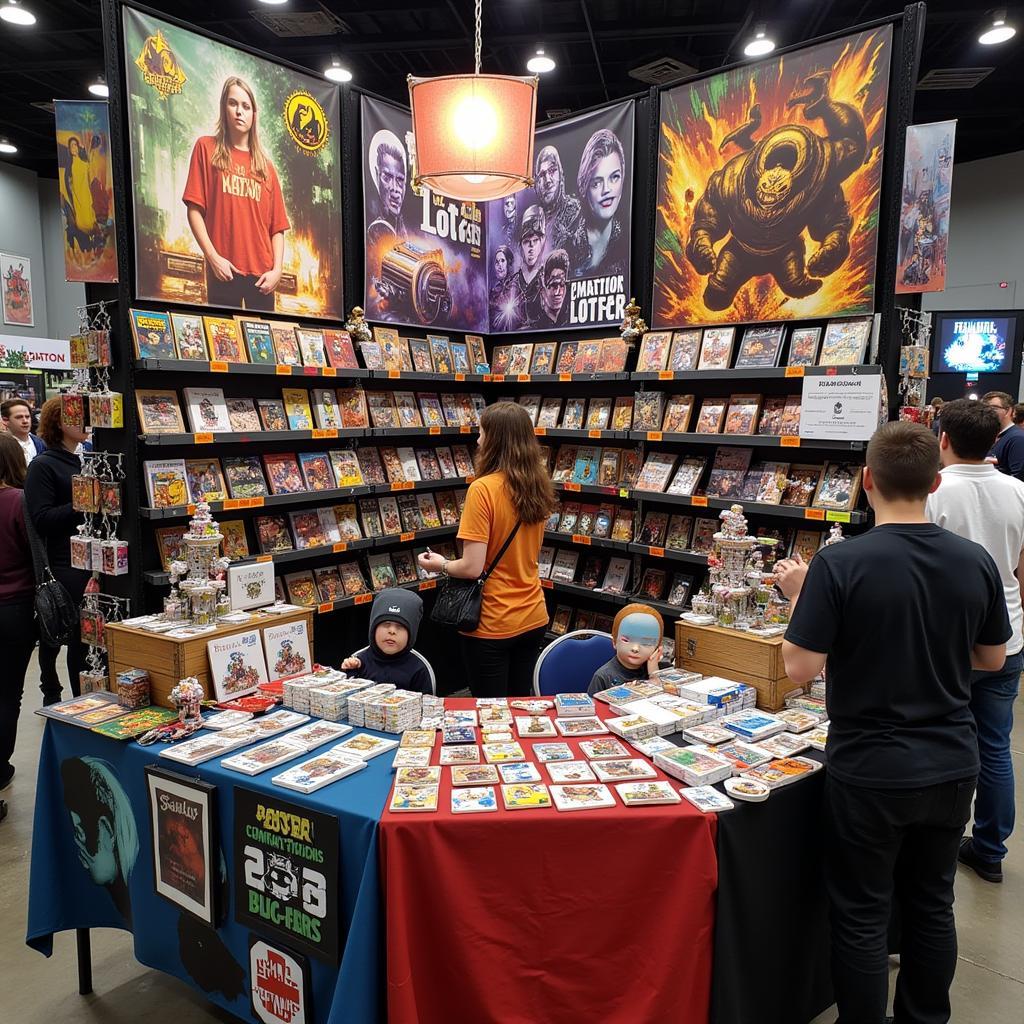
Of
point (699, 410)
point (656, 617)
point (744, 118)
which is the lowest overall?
point (656, 617)

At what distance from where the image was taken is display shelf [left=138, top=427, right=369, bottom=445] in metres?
3.79

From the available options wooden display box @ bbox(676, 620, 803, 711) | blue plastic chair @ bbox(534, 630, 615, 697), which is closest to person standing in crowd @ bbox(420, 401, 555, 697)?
blue plastic chair @ bbox(534, 630, 615, 697)

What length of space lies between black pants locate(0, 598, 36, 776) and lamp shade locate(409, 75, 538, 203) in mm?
3018

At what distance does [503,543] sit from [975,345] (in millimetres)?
8413

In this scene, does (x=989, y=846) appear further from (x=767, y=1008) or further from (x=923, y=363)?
(x=923, y=363)

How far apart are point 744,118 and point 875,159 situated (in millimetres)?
855

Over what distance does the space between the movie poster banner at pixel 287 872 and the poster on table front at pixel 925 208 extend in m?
3.56

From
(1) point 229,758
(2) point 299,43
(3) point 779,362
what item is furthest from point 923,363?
(2) point 299,43

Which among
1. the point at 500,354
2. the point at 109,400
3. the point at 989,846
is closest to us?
the point at 989,846

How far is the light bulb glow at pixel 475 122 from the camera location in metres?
2.58

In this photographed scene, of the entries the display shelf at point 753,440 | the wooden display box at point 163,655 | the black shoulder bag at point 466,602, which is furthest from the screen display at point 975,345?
the wooden display box at point 163,655

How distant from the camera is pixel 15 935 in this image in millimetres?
3043

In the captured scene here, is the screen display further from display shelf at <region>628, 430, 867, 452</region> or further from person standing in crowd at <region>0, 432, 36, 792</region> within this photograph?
person standing in crowd at <region>0, 432, 36, 792</region>

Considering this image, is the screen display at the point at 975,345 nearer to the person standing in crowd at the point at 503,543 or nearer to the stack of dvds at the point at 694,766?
the person standing in crowd at the point at 503,543
